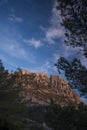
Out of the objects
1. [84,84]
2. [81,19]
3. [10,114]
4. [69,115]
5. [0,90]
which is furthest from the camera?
[0,90]

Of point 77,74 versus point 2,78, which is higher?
point 2,78

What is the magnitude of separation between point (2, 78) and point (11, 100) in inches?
139

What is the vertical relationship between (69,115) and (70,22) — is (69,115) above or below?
below

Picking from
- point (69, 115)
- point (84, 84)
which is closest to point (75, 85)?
point (84, 84)

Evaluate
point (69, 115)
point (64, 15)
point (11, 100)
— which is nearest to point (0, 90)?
point (11, 100)

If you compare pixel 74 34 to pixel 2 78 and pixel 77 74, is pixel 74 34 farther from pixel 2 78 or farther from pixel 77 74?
pixel 2 78

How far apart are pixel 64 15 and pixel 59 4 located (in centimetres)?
81

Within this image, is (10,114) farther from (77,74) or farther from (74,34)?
(74,34)

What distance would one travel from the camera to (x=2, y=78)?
32.0m

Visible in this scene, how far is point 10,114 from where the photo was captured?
92.5ft

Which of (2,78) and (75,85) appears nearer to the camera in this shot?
(75,85)

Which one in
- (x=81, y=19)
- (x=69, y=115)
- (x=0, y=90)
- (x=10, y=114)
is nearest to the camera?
(x=81, y=19)

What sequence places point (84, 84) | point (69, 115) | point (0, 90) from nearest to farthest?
point (84, 84) < point (69, 115) < point (0, 90)

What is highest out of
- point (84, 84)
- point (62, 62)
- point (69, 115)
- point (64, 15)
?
point (64, 15)
